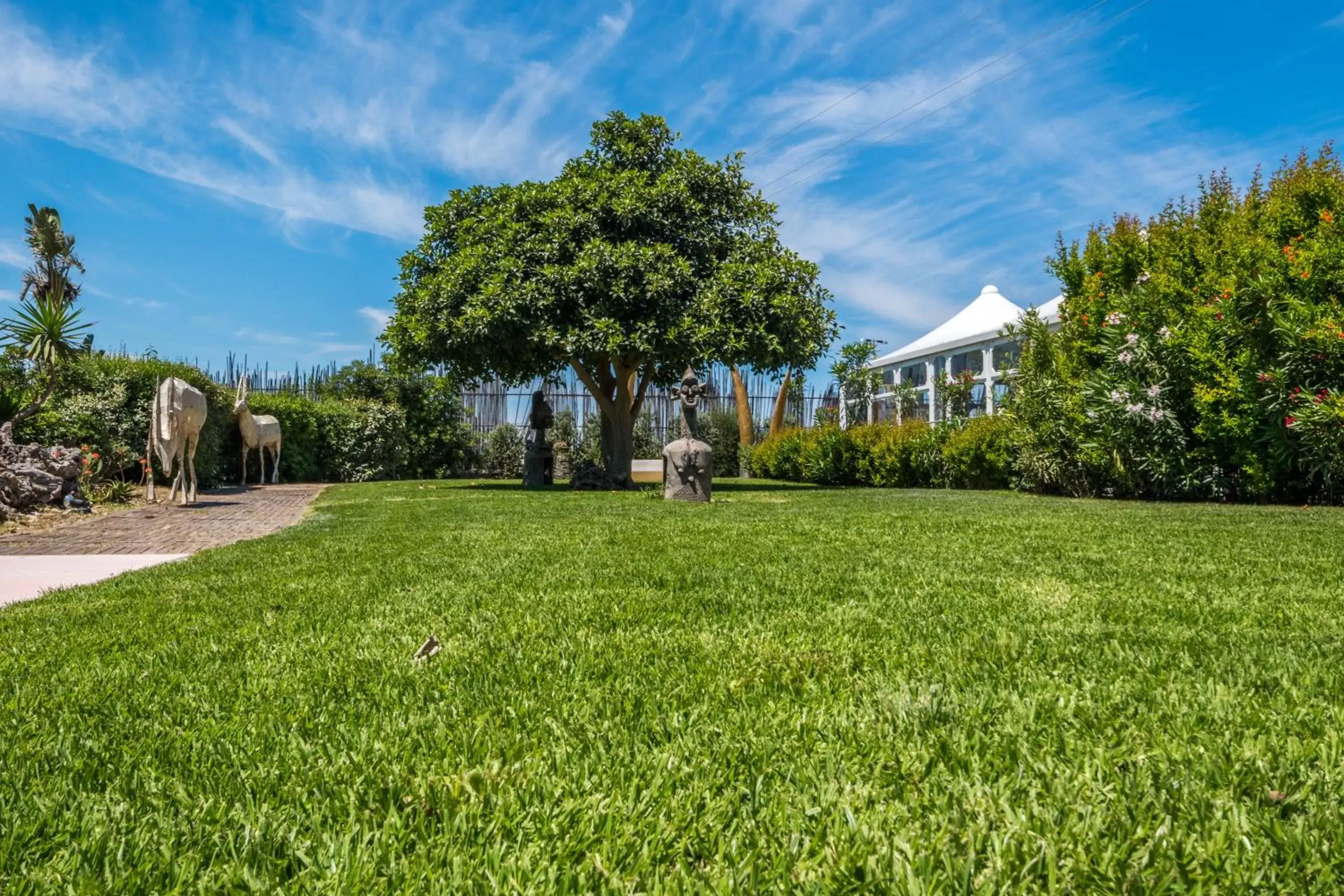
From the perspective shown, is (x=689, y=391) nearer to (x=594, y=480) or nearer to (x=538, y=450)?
(x=594, y=480)

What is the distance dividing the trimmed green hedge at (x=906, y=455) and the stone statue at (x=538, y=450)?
641 centimetres

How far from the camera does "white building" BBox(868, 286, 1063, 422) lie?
18.3m

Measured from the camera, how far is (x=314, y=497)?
40.7ft

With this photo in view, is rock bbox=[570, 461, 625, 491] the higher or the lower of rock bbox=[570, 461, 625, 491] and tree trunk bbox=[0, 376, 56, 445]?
the lower

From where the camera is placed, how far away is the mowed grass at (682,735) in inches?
48.2

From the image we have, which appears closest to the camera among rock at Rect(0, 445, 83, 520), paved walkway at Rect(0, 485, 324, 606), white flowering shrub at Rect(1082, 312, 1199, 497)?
paved walkway at Rect(0, 485, 324, 606)

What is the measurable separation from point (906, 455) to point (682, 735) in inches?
565

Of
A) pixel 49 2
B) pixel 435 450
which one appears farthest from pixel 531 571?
pixel 435 450

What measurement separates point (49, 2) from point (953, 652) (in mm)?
10251

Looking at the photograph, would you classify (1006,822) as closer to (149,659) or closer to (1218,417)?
(149,659)

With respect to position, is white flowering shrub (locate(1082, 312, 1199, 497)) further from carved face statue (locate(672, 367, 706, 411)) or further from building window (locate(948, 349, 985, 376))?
building window (locate(948, 349, 985, 376))

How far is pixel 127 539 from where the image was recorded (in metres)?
6.70

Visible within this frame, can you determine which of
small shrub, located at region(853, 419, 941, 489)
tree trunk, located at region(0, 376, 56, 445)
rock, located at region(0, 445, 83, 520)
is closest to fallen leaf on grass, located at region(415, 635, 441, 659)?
rock, located at region(0, 445, 83, 520)

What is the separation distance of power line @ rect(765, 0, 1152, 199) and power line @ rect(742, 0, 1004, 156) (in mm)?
867
